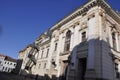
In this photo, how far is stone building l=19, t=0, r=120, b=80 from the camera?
12266mm

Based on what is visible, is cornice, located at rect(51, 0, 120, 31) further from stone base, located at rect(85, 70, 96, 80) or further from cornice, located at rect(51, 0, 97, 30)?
stone base, located at rect(85, 70, 96, 80)

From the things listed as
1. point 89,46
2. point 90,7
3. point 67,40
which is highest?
point 90,7

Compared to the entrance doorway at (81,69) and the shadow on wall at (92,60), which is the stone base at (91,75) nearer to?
the shadow on wall at (92,60)

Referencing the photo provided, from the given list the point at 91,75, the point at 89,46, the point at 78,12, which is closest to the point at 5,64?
the point at 78,12

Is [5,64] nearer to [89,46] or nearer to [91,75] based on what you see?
[89,46]

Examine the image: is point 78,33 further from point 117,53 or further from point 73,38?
point 117,53

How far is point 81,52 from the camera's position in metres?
14.3

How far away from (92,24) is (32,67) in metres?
A: 20.2

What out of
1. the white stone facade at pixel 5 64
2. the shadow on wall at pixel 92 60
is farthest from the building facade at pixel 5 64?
the shadow on wall at pixel 92 60

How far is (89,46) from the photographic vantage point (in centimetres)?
1325

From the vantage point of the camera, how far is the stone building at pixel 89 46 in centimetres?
1227

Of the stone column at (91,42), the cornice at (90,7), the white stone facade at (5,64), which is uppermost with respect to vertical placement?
the cornice at (90,7)

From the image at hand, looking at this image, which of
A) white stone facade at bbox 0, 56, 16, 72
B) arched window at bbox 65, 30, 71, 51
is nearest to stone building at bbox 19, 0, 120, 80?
arched window at bbox 65, 30, 71, 51

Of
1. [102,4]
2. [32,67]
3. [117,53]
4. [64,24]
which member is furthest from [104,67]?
[32,67]
